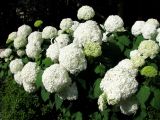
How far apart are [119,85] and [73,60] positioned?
49 centimetres

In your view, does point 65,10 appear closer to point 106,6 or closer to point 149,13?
point 106,6

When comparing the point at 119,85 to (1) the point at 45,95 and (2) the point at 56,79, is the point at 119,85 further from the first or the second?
(1) the point at 45,95

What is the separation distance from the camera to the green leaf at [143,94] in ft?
11.8

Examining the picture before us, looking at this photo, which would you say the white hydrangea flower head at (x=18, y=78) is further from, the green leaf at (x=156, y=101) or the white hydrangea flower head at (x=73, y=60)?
the green leaf at (x=156, y=101)

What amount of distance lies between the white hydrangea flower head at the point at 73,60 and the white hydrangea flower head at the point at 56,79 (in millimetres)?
56

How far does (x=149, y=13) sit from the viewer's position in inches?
533

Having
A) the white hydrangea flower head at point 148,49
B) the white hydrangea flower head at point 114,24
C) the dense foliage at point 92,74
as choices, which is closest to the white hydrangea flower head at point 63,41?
the dense foliage at point 92,74

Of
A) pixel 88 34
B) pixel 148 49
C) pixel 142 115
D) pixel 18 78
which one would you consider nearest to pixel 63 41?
pixel 88 34

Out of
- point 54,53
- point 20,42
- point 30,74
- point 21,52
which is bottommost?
point 21,52

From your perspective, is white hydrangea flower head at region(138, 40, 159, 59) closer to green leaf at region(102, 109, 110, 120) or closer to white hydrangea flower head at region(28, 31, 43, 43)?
Result: green leaf at region(102, 109, 110, 120)

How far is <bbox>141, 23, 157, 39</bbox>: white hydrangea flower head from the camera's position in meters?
4.48

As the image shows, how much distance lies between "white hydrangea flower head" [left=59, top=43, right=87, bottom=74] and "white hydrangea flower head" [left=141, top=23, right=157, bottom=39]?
0.84 meters

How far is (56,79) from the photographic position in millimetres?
3824

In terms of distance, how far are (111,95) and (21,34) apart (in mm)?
2161
